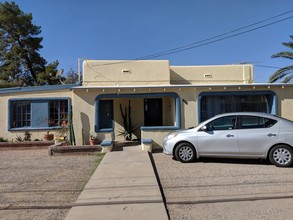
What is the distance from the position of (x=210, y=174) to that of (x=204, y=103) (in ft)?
18.0

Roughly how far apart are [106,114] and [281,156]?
939 cm

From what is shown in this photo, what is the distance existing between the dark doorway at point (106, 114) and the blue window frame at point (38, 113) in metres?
1.86

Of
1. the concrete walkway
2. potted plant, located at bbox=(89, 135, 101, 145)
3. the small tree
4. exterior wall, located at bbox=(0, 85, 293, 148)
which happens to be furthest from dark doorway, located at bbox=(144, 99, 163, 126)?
the small tree

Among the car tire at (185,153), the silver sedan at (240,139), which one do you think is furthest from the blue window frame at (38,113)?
the silver sedan at (240,139)

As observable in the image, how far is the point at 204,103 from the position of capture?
12320 mm

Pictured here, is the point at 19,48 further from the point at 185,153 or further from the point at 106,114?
the point at 185,153

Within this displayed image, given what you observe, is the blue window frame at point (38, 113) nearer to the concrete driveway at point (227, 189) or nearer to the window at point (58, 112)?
the window at point (58, 112)

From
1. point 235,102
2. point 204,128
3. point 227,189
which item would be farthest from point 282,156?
point 235,102

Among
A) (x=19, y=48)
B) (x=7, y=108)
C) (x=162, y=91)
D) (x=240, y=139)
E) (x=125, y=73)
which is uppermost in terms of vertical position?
(x=19, y=48)

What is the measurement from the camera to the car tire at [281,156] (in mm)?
8023

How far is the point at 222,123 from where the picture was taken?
28.5 ft

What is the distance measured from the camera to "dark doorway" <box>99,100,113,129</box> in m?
14.9

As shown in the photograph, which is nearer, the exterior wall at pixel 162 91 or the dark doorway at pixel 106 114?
the exterior wall at pixel 162 91

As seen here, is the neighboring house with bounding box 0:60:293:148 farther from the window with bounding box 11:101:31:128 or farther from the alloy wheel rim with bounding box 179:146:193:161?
the alloy wheel rim with bounding box 179:146:193:161
